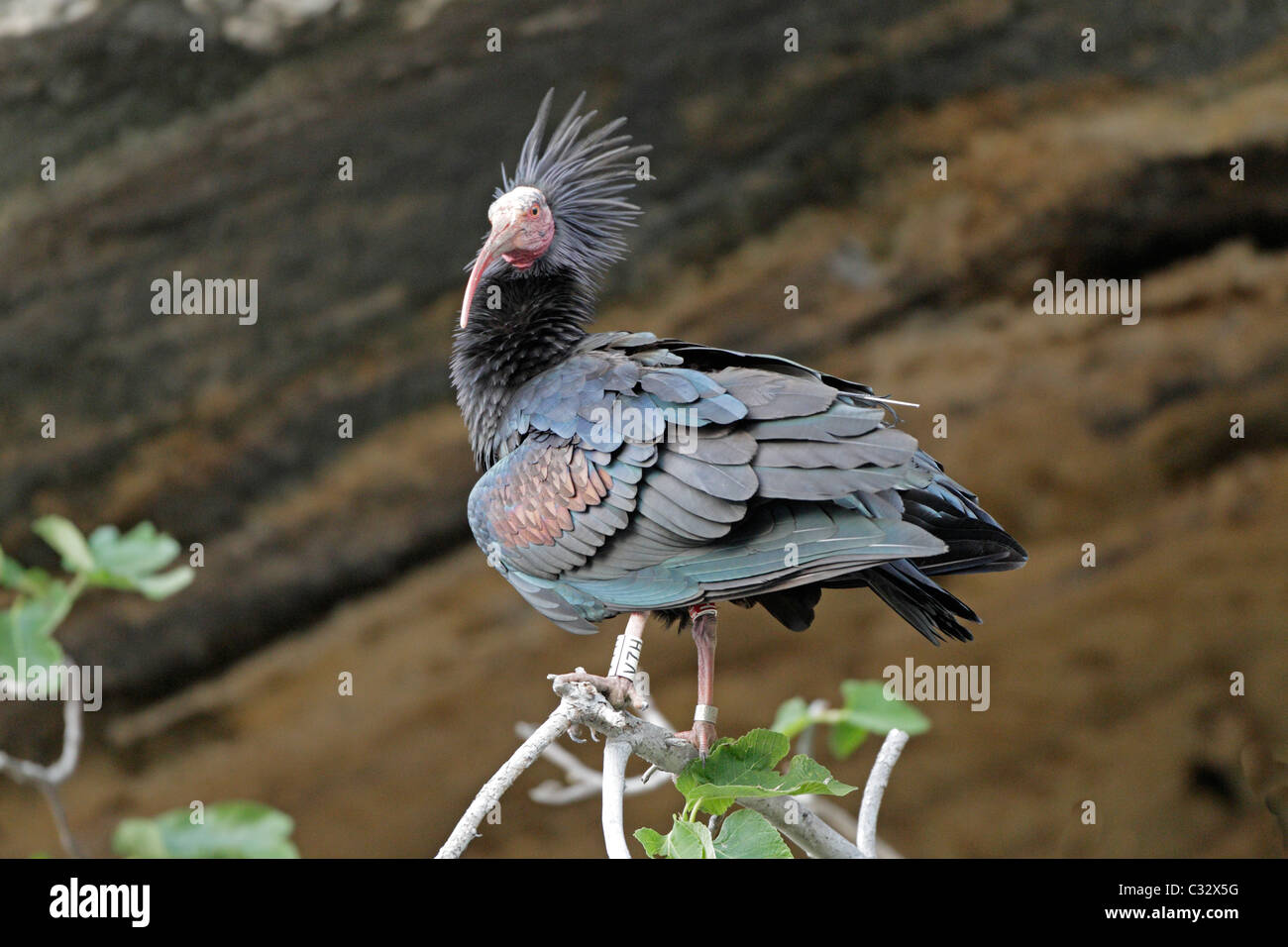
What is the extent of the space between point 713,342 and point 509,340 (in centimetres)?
215

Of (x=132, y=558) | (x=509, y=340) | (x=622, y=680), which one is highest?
(x=509, y=340)

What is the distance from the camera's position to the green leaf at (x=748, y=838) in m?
1.74

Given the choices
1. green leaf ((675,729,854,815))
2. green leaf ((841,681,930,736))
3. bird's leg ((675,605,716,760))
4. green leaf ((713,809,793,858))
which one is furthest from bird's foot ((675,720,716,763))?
green leaf ((841,681,930,736))

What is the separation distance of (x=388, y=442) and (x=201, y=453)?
0.68 meters

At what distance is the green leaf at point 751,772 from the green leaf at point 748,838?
48 millimetres

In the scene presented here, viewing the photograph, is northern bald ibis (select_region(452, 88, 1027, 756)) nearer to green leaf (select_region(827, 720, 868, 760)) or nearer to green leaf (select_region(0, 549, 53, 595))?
green leaf (select_region(827, 720, 868, 760))

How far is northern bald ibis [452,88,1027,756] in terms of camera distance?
201 centimetres

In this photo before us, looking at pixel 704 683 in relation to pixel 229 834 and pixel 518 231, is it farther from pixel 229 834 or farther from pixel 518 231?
pixel 518 231

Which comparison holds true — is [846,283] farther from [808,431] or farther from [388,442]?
[808,431]

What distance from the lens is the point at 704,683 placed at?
218cm

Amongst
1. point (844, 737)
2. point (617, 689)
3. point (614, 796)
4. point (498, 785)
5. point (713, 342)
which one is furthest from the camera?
point (713, 342)

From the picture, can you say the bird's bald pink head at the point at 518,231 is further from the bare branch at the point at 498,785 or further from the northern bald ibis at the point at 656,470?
the bare branch at the point at 498,785

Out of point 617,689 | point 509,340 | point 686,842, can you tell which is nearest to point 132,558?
point 509,340

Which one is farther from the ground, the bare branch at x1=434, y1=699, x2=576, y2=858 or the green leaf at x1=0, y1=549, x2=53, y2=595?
the green leaf at x1=0, y1=549, x2=53, y2=595
